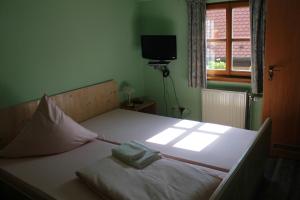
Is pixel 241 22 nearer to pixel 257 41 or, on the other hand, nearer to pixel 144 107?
pixel 257 41

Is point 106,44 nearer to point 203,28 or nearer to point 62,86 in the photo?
point 62,86

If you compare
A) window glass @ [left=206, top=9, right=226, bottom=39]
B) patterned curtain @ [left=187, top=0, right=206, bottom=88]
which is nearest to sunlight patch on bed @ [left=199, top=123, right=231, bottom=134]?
patterned curtain @ [left=187, top=0, right=206, bottom=88]

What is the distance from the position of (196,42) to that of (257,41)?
83 cm

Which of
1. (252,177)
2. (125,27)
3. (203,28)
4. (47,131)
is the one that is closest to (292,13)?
(203,28)

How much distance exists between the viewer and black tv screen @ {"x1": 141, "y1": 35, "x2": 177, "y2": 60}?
4.07m

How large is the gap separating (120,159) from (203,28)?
93.4 inches

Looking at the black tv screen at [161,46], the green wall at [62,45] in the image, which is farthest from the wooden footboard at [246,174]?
the green wall at [62,45]

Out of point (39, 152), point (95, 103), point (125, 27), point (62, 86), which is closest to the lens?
point (39, 152)

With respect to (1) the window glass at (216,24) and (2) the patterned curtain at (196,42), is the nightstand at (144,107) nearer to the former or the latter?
(2) the patterned curtain at (196,42)

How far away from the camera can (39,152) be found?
8.61 ft

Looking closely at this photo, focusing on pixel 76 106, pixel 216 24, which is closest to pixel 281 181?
pixel 216 24

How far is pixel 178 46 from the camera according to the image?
4.25 meters

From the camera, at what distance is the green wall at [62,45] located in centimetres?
282

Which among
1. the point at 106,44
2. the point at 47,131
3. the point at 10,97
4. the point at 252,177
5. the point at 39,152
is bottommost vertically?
the point at 252,177
